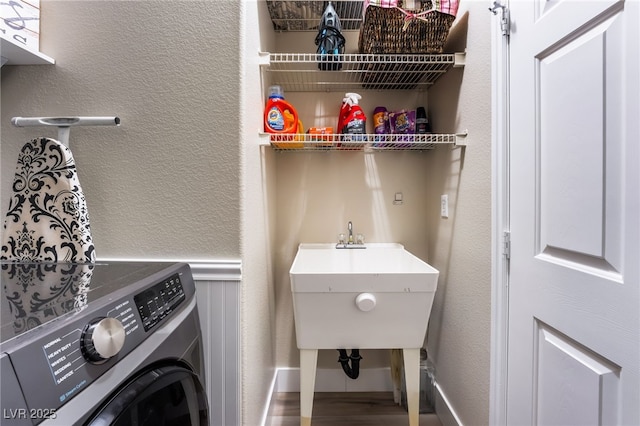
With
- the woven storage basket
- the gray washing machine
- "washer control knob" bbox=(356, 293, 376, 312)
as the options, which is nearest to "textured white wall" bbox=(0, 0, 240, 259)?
the gray washing machine

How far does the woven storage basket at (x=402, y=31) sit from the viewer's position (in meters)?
1.30

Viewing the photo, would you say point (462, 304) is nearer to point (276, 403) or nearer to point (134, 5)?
point (276, 403)

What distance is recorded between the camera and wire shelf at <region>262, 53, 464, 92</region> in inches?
55.7

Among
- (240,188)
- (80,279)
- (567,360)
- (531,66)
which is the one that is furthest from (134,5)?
(567,360)

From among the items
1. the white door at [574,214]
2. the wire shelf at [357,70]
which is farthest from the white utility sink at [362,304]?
the wire shelf at [357,70]

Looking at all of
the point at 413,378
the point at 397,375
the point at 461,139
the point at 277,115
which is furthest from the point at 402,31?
the point at 397,375

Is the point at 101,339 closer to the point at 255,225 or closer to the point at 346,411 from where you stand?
the point at 255,225

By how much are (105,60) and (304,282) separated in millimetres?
1017

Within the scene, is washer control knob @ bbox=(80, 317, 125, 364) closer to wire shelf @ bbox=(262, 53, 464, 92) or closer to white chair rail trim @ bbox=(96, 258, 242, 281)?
white chair rail trim @ bbox=(96, 258, 242, 281)

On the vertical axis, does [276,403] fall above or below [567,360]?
below

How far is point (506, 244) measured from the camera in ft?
3.59

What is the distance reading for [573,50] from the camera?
2.63ft

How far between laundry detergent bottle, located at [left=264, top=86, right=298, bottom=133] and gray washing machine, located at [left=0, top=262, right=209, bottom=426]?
827 mm

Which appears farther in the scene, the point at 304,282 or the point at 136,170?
the point at 304,282
